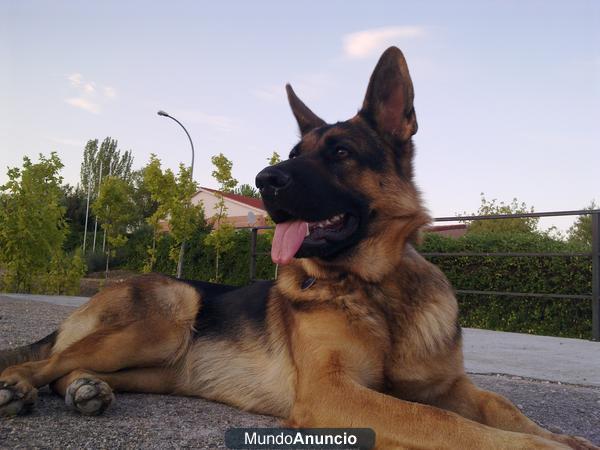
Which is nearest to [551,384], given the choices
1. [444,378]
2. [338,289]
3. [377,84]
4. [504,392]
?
[504,392]

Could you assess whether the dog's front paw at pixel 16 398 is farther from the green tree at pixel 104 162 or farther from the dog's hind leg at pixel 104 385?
the green tree at pixel 104 162

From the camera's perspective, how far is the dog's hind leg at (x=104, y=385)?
9.45ft

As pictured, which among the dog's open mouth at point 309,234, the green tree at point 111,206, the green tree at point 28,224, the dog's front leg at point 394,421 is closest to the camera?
the dog's front leg at point 394,421

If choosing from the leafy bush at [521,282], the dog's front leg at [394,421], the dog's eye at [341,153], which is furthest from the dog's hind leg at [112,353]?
the leafy bush at [521,282]

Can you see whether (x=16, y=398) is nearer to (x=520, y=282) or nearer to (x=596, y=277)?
(x=596, y=277)

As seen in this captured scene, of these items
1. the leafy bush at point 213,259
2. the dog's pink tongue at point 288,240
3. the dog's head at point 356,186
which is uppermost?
the dog's head at point 356,186

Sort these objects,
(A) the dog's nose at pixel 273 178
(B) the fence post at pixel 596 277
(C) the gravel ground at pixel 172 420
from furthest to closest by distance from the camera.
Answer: (B) the fence post at pixel 596 277 → (A) the dog's nose at pixel 273 178 → (C) the gravel ground at pixel 172 420

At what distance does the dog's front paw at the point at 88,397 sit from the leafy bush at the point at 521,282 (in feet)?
26.5

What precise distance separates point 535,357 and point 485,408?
291 cm

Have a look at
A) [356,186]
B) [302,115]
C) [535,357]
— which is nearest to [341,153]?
[356,186]

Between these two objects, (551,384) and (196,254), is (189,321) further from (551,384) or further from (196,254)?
(196,254)

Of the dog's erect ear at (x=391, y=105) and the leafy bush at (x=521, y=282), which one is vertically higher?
the dog's erect ear at (x=391, y=105)

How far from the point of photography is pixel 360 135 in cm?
322

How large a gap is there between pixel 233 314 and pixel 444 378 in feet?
4.74
